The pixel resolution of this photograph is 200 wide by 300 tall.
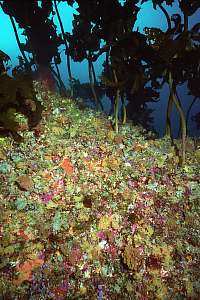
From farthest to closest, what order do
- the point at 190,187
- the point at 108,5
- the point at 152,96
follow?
the point at 152,96 < the point at 108,5 < the point at 190,187

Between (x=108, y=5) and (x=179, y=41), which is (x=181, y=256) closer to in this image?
(x=179, y=41)

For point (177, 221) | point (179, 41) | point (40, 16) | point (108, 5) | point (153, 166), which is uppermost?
point (40, 16)

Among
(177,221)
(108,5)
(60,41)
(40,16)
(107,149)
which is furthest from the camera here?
(60,41)

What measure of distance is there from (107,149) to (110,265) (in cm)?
343

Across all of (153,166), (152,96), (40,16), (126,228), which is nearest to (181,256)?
(126,228)

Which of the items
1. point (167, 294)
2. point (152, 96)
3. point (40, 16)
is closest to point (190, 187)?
point (167, 294)

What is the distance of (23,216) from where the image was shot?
7.00 meters

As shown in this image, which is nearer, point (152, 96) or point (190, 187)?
point (190, 187)

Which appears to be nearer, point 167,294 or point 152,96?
point 167,294

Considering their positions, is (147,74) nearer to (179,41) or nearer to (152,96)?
(179,41)

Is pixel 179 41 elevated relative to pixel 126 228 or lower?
elevated

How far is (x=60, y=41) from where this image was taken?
55.2 ft

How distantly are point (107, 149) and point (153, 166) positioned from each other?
4.71 ft

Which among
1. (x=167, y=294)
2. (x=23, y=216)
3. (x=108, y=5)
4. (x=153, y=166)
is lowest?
(x=167, y=294)
